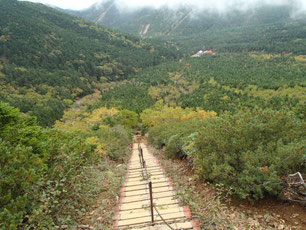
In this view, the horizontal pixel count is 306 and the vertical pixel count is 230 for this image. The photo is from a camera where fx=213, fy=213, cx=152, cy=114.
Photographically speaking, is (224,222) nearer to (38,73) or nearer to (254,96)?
(254,96)

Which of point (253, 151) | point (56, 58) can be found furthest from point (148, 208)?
point (56, 58)

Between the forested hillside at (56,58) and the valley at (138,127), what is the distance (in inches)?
25.4

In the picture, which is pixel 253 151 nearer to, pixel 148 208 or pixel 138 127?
pixel 148 208

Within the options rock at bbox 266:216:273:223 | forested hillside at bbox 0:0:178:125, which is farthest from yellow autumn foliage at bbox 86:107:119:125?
rock at bbox 266:216:273:223

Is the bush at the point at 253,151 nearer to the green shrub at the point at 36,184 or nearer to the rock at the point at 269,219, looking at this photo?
the rock at the point at 269,219

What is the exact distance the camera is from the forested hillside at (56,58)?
6531cm

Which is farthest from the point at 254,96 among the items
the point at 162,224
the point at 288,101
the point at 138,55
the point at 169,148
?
the point at 138,55

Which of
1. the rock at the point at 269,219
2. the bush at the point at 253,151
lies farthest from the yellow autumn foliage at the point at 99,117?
the rock at the point at 269,219

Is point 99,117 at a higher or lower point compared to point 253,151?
higher

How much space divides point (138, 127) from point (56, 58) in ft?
255

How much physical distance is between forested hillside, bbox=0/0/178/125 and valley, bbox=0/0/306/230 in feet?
2.11

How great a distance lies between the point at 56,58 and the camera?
103 meters

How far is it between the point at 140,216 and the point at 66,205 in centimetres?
188

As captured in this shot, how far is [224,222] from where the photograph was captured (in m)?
4.67
